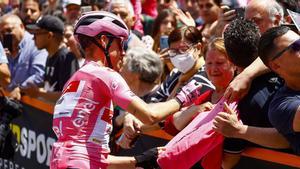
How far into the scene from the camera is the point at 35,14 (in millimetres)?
11195

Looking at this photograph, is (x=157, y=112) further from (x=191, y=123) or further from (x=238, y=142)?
(x=238, y=142)

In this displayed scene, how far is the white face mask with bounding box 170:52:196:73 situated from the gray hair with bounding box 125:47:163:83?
587mm

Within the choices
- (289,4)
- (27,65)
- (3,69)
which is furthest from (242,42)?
(27,65)

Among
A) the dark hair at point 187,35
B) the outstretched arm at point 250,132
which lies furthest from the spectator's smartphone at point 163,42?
the outstretched arm at point 250,132

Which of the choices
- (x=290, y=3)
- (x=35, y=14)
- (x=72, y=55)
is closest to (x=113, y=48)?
(x=290, y=3)

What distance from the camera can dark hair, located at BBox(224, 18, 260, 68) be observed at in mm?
4824

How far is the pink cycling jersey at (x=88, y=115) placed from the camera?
4844 mm

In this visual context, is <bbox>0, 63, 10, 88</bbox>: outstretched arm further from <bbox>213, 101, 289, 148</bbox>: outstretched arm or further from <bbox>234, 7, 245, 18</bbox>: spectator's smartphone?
<bbox>213, 101, 289, 148</bbox>: outstretched arm

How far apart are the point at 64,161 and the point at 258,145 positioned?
1.26m

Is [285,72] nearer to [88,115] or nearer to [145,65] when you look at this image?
[88,115]

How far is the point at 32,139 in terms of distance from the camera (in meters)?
8.81

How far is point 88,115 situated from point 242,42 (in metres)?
1.09

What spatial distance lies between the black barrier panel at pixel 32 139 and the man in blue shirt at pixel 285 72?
4.24 m

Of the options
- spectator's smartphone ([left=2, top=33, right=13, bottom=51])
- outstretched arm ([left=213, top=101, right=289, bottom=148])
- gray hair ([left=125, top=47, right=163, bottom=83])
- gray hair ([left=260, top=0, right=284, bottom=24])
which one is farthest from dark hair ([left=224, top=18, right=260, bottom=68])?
spectator's smartphone ([left=2, top=33, right=13, bottom=51])
